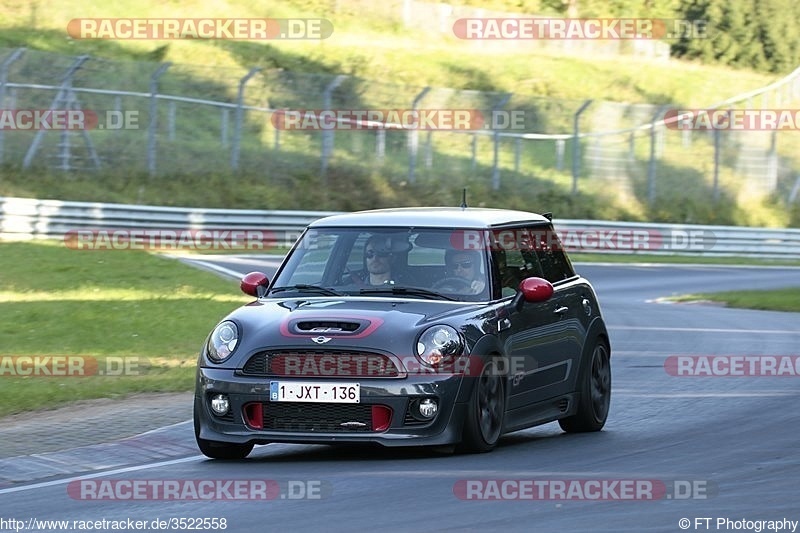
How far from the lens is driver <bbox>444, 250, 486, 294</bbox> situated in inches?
409

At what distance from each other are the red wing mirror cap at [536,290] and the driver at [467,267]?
29 centimetres

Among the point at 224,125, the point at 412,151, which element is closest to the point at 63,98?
the point at 224,125

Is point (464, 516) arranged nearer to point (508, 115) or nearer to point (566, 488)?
point (566, 488)

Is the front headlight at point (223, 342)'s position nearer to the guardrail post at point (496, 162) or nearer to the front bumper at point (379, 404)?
the front bumper at point (379, 404)

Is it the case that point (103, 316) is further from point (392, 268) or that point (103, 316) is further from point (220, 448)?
point (220, 448)

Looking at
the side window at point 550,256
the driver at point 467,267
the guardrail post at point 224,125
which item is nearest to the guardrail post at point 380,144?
the guardrail post at point 224,125

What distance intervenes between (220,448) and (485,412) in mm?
1626

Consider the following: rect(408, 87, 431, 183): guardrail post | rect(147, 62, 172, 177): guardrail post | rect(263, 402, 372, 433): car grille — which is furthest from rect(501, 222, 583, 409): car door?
rect(408, 87, 431, 183): guardrail post

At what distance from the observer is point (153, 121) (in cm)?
3525

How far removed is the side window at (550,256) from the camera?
37.5 feet

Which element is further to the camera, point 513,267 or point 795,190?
point 795,190

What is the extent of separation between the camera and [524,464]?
31.3ft

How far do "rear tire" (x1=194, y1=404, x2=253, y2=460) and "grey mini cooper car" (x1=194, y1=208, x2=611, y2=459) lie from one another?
0.4 inches

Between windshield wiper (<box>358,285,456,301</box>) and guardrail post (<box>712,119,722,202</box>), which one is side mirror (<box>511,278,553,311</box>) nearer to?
windshield wiper (<box>358,285,456,301</box>)
